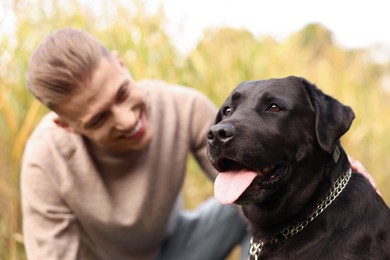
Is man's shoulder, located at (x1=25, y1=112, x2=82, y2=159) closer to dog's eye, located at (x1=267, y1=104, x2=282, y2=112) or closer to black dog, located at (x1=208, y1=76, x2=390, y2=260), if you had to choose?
black dog, located at (x1=208, y1=76, x2=390, y2=260)

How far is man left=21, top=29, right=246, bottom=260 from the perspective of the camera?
3057 millimetres

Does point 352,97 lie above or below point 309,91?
below

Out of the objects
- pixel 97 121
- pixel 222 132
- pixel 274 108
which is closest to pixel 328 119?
pixel 274 108

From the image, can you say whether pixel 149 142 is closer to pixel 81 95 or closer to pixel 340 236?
pixel 81 95

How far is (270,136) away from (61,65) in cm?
112

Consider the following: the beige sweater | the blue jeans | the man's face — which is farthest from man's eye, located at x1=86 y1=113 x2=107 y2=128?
the blue jeans

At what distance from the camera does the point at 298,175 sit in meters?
2.50

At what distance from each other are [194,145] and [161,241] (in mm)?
626

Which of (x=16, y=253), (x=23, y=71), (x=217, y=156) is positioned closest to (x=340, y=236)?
(x=217, y=156)

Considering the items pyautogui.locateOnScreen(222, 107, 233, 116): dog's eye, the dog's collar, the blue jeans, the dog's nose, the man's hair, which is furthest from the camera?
the blue jeans

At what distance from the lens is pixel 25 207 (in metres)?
3.29

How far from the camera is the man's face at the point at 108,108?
305 centimetres

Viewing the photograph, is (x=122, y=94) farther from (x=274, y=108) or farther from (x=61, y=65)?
(x=274, y=108)

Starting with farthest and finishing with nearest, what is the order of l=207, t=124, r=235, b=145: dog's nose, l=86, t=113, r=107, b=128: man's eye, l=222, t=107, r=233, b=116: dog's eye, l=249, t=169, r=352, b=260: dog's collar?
l=86, t=113, r=107, b=128: man's eye, l=222, t=107, r=233, b=116: dog's eye, l=249, t=169, r=352, b=260: dog's collar, l=207, t=124, r=235, b=145: dog's nose
